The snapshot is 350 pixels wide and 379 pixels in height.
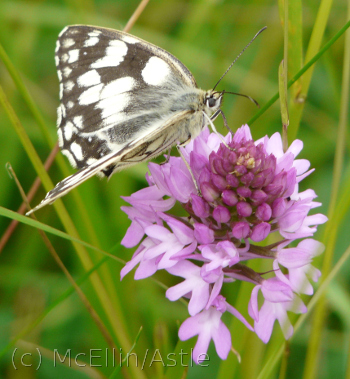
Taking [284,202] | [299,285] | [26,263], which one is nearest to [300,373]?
[299,285]

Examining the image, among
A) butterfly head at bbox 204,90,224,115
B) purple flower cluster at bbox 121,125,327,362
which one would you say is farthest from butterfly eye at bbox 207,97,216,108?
purple flower cluster at bbox 121,125,327,362

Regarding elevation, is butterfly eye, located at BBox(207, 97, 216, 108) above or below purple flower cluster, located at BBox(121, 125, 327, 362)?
above

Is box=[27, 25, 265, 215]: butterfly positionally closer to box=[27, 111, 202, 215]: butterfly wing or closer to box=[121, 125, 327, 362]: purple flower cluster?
box=[27, 111, 202, 215]: butterfly wing

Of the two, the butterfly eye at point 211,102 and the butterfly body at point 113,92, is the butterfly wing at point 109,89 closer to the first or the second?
the butterfly body at point 113,92

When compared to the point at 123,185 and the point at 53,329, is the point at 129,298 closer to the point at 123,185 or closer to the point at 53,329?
the point at 53,329

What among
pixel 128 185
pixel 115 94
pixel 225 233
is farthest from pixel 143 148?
pixel 128 185

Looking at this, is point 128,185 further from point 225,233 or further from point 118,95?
point 225,233

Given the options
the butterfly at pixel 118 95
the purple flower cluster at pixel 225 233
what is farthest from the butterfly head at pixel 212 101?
the purple flower cluster at pixel 225 233
